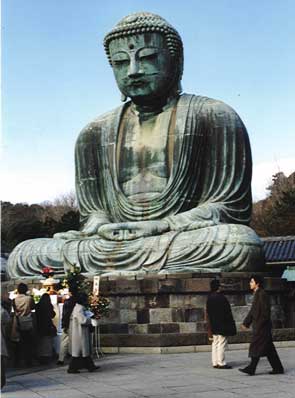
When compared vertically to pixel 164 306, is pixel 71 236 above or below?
above

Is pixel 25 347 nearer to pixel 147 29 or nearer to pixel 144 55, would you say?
pixel 144 55

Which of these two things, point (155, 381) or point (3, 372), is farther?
point (155, 381)

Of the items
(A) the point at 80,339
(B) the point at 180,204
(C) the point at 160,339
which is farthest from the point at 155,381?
(B) the point at 180,204

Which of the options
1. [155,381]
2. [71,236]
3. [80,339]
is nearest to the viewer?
[155,381]

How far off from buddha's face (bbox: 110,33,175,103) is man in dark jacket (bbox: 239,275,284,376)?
7.09 m

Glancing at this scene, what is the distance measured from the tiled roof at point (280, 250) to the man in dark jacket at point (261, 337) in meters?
19.4

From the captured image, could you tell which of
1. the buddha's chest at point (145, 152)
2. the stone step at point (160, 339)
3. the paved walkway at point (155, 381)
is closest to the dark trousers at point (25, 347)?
the paved walkway at point (155, 381)

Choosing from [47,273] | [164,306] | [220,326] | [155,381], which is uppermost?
[47,273]

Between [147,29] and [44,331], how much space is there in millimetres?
7002

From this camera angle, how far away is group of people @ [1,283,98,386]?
30.1 feet

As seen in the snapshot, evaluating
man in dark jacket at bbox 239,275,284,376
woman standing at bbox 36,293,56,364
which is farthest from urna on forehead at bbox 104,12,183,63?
man in dark jacket at bbox 239,275,284,376

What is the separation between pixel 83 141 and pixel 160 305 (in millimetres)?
5023

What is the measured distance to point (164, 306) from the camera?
12.3 m

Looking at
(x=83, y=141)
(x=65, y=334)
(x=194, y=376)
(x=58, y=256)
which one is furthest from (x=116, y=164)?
(x=194, y=376)
